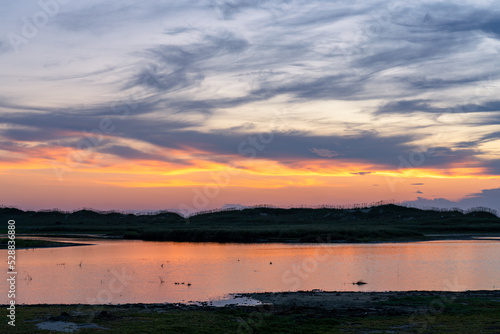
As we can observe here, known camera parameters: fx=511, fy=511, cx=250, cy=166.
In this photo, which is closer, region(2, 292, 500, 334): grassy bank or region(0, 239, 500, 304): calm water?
region(2, 292, 500, 334): grassy bank

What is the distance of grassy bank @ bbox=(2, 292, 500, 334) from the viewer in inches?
890

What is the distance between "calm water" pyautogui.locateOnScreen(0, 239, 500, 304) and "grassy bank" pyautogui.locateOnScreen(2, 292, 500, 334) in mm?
6625

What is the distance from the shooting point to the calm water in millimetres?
37250

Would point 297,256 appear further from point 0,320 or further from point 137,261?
point 0,320

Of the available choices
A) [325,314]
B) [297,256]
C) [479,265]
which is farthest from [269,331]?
[297,256]

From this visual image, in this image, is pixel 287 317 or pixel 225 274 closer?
pixel 287 317

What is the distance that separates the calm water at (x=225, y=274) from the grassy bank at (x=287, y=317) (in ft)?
21.7

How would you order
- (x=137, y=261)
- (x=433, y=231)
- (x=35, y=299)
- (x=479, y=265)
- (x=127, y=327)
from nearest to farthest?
(x=127, y=327) → (x=35, y=299) → (x=479, y=265) → (x=137, y=261) → (x=433, y=231)

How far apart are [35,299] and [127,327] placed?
15.0m

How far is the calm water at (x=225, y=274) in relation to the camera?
37.2 m

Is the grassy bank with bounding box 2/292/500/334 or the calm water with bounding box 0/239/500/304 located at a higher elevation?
the grassy bank with bounding box 2/292/500/334

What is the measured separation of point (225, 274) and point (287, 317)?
22468 millimetres

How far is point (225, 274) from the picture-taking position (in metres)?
47.9

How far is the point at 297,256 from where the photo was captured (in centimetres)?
6662
